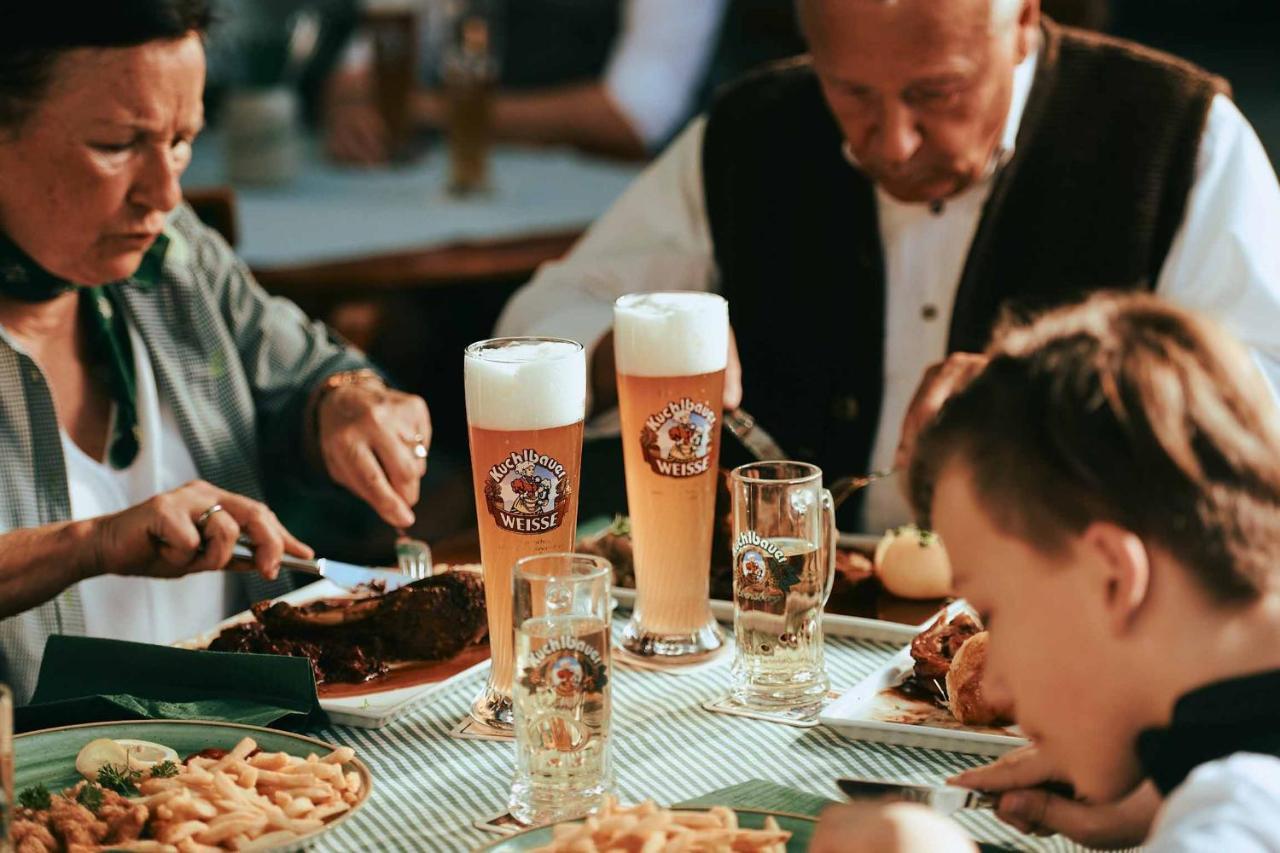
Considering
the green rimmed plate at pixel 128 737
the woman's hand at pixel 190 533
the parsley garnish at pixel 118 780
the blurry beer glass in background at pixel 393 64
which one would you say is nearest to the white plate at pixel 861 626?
the woman's hand at pixel 190 533

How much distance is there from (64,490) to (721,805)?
3.63 ft

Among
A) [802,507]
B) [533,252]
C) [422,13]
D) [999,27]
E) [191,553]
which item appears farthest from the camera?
[422,13]

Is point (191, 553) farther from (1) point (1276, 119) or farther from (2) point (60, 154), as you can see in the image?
(1) point (1276, 119)

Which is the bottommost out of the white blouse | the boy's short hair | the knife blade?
the white blouse

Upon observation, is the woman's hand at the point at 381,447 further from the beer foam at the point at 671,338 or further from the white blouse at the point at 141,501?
the beer foam at the point at 671,338

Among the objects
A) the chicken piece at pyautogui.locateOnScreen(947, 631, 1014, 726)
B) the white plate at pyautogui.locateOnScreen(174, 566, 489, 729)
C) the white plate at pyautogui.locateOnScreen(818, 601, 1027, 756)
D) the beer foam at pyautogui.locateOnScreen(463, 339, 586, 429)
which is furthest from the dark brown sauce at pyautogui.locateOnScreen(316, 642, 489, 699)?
the chicken piece at pyautogui.locateOnScreen(947, 631, 1014, 726)

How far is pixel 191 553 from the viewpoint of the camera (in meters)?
1.59

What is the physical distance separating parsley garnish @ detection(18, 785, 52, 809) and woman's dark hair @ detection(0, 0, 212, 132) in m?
0.93

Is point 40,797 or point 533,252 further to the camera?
point 533,252

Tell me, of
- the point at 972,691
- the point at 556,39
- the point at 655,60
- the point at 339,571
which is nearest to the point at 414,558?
the point at 339,571

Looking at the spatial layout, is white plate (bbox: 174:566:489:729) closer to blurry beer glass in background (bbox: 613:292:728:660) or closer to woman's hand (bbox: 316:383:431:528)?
blurry beer glass in background (bbox: 613:292:728:660)

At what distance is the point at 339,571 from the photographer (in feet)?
5.52

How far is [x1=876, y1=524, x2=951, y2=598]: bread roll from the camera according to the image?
1.72 meters

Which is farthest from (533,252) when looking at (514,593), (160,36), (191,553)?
(514,593)
